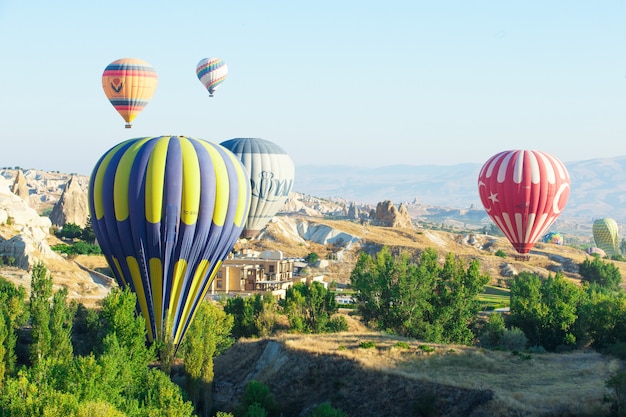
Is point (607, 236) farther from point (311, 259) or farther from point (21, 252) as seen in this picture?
point (21, 252)

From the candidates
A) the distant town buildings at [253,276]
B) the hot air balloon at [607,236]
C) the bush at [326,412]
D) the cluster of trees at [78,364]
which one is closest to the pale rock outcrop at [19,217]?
the distant town buildings at [253,276]

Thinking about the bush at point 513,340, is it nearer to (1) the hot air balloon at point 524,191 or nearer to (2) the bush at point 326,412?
(1) the hot air balloon at point 524,191

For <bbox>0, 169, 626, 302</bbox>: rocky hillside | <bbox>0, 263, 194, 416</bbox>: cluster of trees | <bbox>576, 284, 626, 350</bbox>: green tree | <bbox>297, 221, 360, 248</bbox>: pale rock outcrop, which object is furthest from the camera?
<bbox>297, 221, 360, 248</bbox>: pale rock outcrop

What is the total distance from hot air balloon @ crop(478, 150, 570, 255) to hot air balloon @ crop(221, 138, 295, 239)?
20679mm

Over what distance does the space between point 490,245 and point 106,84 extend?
253 ft

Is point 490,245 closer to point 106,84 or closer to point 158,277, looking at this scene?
point 106,84

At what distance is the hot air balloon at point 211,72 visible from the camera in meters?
113

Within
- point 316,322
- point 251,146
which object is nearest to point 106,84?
point 251,146

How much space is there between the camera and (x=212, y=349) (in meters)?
47.7

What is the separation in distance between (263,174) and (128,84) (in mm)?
22122

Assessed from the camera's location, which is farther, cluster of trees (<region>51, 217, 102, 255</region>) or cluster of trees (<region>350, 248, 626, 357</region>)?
cluster of trees (<region>51, 217, 102, 255</region>)

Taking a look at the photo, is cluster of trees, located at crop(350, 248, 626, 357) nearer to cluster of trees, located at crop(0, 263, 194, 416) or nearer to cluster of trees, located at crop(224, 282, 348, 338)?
cluster of trees, located at crop(224, 282, 348, 338)

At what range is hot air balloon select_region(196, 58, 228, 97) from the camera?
113 meters

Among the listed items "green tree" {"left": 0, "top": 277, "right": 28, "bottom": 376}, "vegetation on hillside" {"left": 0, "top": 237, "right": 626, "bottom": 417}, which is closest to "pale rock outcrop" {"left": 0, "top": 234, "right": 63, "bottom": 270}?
"vegetation on hillside" {"left": 0, "top": 237, "right": 626, "bottom": 417}
